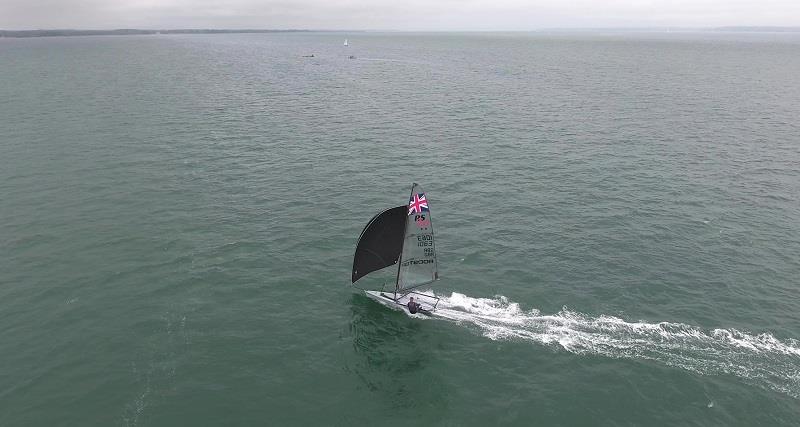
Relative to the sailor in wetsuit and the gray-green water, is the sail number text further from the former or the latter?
the gray-green water

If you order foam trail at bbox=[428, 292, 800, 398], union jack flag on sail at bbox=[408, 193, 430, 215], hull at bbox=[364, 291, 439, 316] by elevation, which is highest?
union jack flag on sail at bbox=[408, 193, 430, 215]

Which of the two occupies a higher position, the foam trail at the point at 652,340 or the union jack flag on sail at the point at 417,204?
the union jack flag on sail at the point at 417,204

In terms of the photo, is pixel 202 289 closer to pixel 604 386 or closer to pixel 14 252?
pixel 14 252

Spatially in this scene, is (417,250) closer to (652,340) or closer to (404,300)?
(404,300)

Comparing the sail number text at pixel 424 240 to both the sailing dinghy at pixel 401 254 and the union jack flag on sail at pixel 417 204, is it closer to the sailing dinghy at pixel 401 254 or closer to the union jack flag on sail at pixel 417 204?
the sailing dinghy at pixel 401 254

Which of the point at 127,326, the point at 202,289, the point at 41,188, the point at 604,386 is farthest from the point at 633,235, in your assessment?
the point at 41,188

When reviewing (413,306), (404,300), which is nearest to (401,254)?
(404,300)

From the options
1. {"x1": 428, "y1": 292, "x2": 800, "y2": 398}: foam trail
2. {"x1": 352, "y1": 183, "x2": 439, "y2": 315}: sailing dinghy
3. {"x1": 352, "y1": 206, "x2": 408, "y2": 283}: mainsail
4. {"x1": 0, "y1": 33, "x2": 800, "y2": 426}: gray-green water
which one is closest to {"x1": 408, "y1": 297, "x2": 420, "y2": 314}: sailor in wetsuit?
{"x1": 352, "y1": 183, "x2": 439, "y2": 315}: sailing dinghy

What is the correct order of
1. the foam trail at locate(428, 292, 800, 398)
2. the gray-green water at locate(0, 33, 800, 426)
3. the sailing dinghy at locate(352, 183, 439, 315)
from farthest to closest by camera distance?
1. the sailing dinghy at locate(352, 183, 439, 315)
2. the foam trail at locate(428, 292, 800, 398)
3. the gray-green water at locate(0, 33, 800, 426)

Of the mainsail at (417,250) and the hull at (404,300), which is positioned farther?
the hull at (404,300)

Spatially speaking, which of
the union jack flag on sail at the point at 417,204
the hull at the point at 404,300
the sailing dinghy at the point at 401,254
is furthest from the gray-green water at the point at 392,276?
the union jack flag on sail at the point at 417,204
